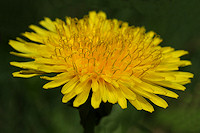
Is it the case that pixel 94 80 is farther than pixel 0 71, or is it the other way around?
pixel 0 71

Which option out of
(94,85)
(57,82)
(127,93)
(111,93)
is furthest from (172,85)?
(57,82)

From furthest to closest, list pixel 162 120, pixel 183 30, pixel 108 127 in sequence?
pixel 183 30 → pixel 162 120 → pixel 108 127

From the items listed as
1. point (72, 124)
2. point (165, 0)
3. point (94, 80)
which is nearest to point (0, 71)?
point (72, 124)

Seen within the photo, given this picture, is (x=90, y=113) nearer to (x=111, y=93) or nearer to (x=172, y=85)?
(x=111, y=93)

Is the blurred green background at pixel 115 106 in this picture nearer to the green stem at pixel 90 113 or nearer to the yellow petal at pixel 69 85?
the green stem at pixel 90 113

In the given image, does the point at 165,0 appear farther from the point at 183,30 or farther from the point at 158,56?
the point at 158,56

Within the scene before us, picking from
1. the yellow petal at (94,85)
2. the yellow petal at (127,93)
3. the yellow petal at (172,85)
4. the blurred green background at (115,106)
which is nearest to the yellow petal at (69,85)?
the yellow petal at (94,85)

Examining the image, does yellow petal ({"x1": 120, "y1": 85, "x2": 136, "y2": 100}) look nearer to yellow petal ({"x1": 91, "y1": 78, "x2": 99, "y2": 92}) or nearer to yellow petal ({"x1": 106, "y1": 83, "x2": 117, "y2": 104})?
yellow petal ({"x1": 106, "y1": 83, "x2": 117, "y2": 104})
